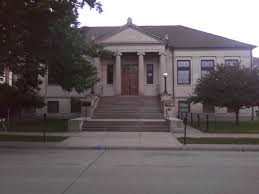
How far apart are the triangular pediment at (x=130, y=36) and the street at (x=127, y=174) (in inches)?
1082

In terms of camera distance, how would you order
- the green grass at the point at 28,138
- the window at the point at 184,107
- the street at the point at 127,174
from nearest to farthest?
the street at the point at 127,174 → the green grass at the point at 28,138 → the window at the point at 184,107

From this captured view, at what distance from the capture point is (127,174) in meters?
12.7

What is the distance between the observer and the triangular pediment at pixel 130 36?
44.8 m

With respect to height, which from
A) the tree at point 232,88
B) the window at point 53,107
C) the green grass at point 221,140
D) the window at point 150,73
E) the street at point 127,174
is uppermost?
the window at point 150,73

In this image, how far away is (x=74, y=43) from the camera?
930 inches

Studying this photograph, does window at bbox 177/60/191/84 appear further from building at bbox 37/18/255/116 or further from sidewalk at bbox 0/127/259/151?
sidewalk at bbox 0/127/259/151

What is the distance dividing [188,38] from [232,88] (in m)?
14.9

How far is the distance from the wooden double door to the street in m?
29.4

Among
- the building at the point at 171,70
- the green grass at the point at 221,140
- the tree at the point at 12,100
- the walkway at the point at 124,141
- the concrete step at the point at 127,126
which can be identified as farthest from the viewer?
the building at the point at 171,70

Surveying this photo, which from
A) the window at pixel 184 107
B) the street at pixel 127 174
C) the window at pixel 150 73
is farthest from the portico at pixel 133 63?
the street at pixel 127 174

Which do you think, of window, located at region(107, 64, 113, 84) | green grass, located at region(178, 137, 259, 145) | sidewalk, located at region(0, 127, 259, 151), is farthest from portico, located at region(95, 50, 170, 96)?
sidewalk, located at region(0, 127, 259, 151)

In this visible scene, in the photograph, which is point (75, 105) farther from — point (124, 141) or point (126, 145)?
point (126, 145)

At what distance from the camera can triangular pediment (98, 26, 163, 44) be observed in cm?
4481

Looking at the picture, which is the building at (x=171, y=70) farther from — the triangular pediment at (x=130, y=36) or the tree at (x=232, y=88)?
the tree at (x=232, y=88)
